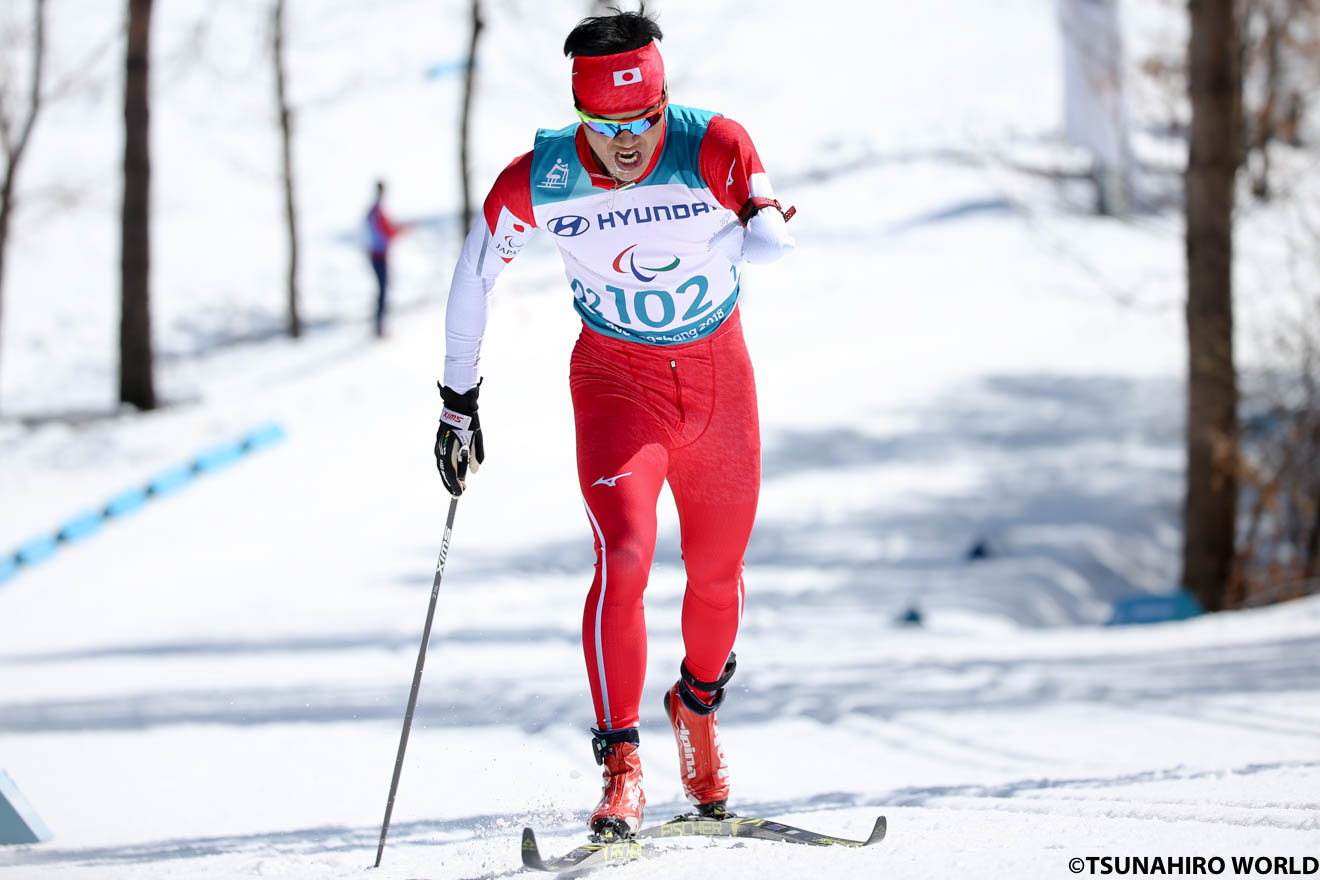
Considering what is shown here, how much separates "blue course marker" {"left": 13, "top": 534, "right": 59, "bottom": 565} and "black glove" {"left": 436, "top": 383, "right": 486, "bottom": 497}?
6.64 m

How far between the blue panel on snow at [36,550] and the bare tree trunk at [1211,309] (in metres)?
8.56

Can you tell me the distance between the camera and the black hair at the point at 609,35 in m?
3.63

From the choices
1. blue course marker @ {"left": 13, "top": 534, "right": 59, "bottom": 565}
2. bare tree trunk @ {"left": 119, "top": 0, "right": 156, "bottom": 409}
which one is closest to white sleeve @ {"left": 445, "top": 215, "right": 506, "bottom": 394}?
blue course marker @ {"left": 13, "top": 534, "right": 59, "bottom": 565}

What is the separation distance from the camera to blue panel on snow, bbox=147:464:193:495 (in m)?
11.0

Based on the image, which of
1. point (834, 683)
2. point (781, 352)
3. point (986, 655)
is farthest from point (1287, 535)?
point (834, 683)

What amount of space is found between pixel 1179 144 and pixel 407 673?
25.1 meters

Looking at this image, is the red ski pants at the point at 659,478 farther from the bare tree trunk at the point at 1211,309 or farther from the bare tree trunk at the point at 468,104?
the bare tree trunk at the point at 468,104

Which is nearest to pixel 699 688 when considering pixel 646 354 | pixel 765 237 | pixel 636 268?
pixel 646 354

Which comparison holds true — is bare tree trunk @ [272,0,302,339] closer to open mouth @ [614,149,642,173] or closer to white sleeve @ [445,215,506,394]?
white sleeve @ [445,215,506,394]

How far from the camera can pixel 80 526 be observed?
10.1 m

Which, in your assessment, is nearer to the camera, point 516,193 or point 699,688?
point 516,193

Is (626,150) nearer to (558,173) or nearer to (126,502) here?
(558,173)

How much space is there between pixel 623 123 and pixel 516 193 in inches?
15.3


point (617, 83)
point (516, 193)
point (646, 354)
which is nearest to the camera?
point (617, 83)
